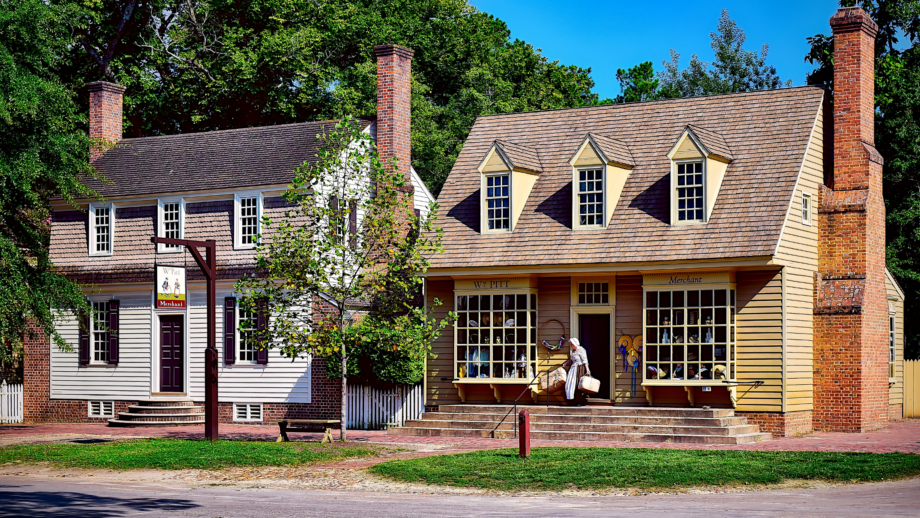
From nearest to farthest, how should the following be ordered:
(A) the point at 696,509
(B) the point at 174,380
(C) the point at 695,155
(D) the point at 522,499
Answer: (A) the point at 696,509 < (D) the point at 522,499 < (C) the point at 695,155 < (B) the point at 174,380

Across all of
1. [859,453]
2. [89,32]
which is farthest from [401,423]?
[89,32]

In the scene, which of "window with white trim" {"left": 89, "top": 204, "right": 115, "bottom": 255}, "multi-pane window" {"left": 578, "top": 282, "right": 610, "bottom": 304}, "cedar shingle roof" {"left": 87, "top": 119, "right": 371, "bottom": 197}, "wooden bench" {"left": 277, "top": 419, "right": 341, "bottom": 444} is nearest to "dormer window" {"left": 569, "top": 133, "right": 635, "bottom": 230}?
"multi-pane window" {"left": 578, "top": 282, "right": 610, "bottom": 304}

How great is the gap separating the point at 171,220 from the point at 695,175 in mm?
15120

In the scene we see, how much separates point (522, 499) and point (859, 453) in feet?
23.2

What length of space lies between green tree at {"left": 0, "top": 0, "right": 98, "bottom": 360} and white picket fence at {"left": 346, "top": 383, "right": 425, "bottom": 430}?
285 inches

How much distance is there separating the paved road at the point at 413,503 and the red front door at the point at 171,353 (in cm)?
1441

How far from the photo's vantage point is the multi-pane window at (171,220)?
32.0 m

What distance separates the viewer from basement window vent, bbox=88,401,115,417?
106 ft

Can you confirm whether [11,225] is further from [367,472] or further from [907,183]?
[907,183]

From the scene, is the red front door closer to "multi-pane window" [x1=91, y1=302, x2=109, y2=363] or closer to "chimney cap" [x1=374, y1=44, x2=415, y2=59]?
"multi-pane window" [x1=91, y1=302, x2=109, y2=363]

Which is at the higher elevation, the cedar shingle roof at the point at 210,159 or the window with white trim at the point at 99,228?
the cedar shingle roof at the point at 210,159

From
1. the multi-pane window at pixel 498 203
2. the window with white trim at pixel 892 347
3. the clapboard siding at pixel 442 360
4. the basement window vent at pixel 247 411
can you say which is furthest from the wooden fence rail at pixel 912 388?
the basement window vent at pixel 247 411

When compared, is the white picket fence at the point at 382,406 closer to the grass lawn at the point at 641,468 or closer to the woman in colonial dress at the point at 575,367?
the woman in colonial dress at the point at 575,367

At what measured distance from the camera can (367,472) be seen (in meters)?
18.5
